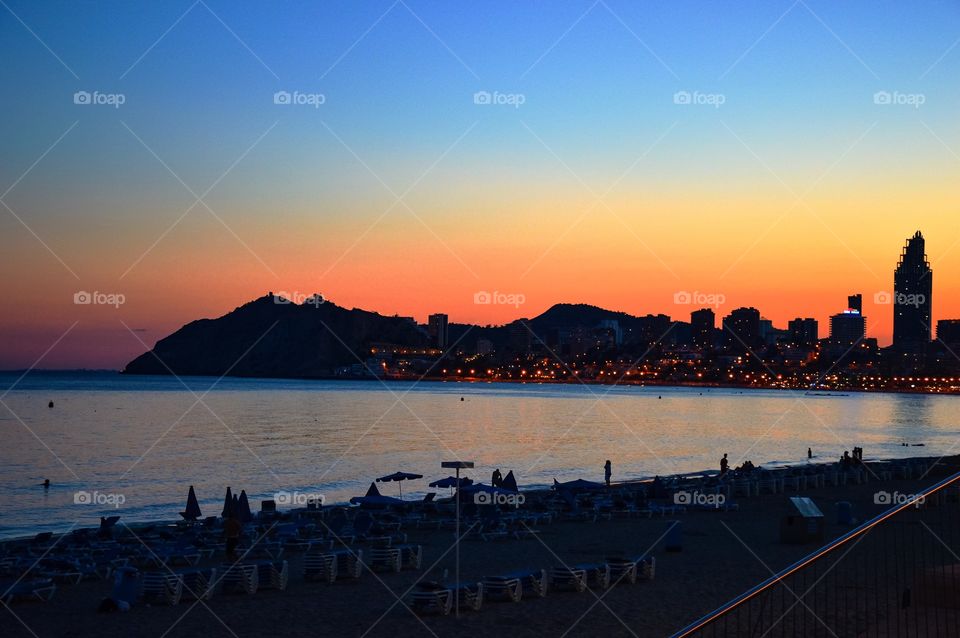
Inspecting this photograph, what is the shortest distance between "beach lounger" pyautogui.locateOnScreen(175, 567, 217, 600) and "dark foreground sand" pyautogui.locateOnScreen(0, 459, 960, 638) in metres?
0.24

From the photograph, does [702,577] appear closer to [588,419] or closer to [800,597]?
[800,597]

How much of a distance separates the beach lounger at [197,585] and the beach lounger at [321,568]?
1.66 meters

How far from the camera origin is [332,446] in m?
62.5

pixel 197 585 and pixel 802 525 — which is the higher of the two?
pixel 802 525

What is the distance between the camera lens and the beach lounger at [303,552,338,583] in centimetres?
1619

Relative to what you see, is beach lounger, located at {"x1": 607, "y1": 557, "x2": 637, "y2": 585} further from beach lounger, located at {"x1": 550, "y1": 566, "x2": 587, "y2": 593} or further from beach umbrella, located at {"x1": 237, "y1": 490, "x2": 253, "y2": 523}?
beach umbrella, located at {"x1": 237, "y1": 490, "x2": 253, "y2": 523}

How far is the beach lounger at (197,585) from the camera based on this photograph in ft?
48.4

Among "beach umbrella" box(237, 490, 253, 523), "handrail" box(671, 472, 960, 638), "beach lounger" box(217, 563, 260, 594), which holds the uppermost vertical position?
"handrail" box(671, 472, 960, 638)

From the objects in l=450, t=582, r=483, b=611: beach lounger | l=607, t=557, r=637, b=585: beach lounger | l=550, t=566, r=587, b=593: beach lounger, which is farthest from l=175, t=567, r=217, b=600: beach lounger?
l=607, t=557, r=637, b=585: beach lounger

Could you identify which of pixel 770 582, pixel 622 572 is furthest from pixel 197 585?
pixel 770 582

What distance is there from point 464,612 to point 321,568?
352cm

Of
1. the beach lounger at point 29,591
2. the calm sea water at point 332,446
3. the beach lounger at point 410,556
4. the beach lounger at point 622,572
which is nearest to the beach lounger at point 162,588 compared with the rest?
the beach lounger at point 29,591

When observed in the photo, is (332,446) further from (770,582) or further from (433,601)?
(770,582)

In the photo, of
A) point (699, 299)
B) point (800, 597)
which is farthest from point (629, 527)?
point (699, 299)
